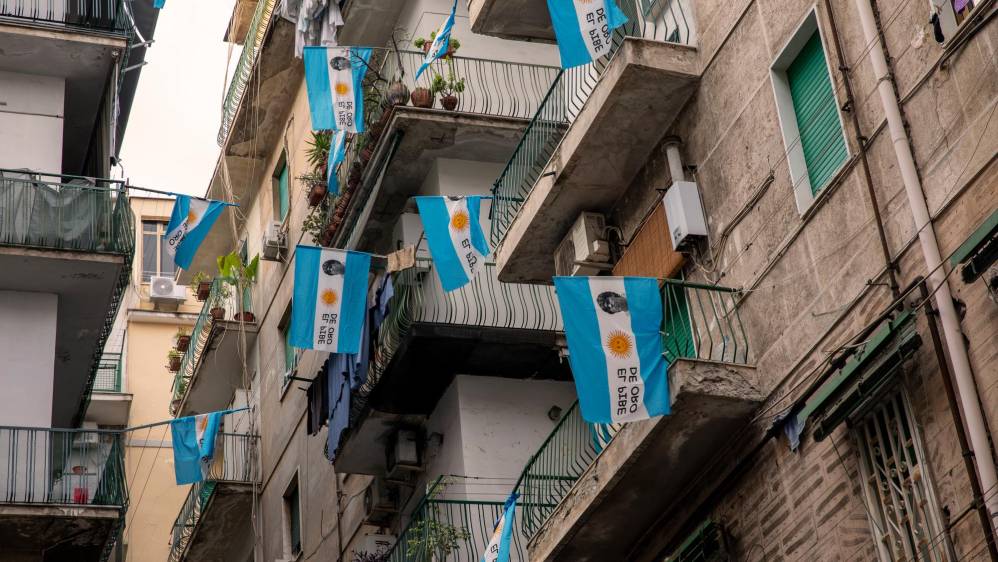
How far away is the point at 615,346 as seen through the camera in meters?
12.6

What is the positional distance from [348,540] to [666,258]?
930 centimetres

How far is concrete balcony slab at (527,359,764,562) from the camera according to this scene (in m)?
12.5

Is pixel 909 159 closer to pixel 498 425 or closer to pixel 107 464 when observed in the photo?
pixel 498 425

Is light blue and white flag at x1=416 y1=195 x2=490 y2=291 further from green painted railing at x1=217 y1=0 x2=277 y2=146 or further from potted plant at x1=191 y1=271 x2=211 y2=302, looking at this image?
potted plant at x1=191 y1=271 x2=211 y2=302

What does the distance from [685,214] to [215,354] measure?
1662cm

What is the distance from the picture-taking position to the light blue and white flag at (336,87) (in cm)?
1988

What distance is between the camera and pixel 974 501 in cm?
966

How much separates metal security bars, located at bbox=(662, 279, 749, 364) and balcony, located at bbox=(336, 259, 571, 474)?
204 inches

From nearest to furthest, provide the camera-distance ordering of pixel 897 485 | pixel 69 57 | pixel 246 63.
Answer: pixel 897 485
pixel 69 57
pixel 246 63

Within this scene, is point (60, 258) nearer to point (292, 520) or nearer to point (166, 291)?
A: point (292, 520)

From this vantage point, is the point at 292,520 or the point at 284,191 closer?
the point at 292,520

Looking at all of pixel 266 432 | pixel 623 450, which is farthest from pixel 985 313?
pixel 266 432

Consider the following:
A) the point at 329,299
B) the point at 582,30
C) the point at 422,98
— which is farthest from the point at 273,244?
the point at 582,30

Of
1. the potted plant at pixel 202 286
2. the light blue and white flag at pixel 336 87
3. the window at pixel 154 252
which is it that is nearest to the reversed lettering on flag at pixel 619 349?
the light blue and white flag at pixel 336 87
